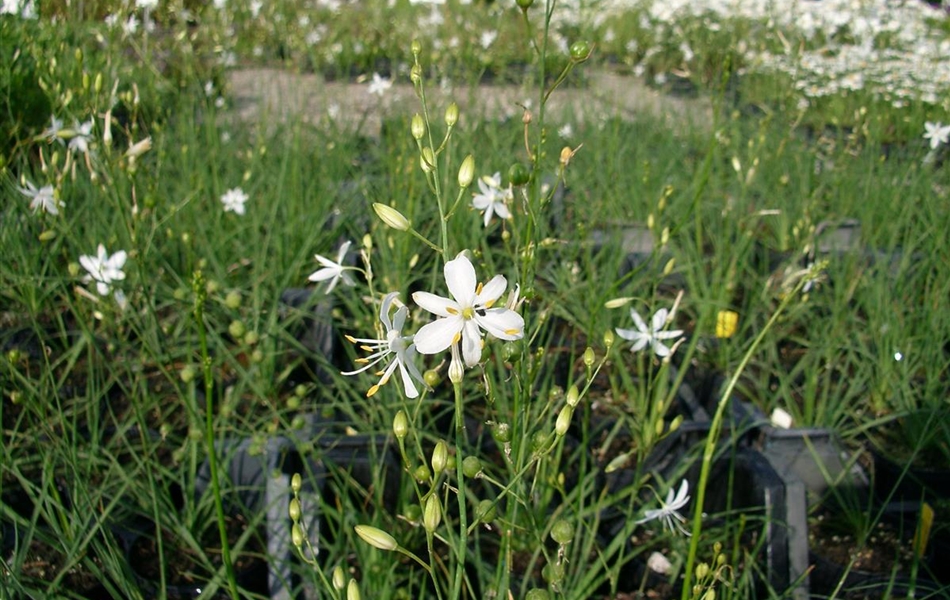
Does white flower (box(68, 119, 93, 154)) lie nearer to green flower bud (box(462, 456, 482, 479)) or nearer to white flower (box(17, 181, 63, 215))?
white flower (box(17, 181, 63, 215))

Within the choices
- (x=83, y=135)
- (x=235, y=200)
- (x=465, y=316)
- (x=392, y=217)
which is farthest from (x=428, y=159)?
(x=235, y=200)

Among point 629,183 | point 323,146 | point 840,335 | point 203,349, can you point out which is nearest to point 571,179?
point 629,183

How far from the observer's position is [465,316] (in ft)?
2.88

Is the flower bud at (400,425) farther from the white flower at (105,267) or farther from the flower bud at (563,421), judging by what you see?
the white flower at (105,267)

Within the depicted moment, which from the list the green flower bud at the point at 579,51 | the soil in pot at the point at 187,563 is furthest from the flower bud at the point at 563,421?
the soil in pot at the point at 187,563

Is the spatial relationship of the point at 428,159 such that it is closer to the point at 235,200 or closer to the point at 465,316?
the point at 465,316

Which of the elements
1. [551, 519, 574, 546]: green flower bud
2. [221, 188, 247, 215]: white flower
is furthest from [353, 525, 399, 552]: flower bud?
[221, 188, 247, 215]: white flower

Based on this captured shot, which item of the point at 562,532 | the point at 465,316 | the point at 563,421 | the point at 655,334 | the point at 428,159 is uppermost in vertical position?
the point at 428,159

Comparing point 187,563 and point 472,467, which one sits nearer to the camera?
point 472,467

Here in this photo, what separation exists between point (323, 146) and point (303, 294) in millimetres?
1094

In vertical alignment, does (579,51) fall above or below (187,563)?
above

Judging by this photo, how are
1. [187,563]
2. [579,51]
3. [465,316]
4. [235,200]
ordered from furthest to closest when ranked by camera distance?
1. [235,200]
2. [187,563]
3. [579,51]
4. [465,316]

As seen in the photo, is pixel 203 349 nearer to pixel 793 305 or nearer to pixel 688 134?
pixel 793 305

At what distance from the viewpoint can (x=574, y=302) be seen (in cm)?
238
